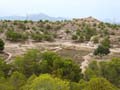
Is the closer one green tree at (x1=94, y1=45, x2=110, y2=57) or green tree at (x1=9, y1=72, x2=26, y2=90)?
green tree at (x1=9, y1=72, x2=26, y2=90)

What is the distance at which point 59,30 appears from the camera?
108 meters

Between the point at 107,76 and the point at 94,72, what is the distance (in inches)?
76.2

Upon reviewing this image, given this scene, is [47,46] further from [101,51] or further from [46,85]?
[46,85]

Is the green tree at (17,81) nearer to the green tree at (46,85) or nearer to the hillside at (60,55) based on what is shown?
the hillside at (60,55)

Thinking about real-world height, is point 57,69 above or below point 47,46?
above

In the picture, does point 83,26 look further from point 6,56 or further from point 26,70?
point 26,70

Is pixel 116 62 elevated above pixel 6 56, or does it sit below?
above

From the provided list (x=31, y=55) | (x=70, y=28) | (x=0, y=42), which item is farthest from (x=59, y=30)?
(x=31, y=55)

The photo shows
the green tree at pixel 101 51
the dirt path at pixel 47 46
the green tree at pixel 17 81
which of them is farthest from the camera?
the dirt path at pixel 47 46

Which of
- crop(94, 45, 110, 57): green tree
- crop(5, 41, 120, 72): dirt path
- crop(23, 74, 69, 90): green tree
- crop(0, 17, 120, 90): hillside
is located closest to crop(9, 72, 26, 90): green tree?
crop(0, 17, 120, 90): hillside

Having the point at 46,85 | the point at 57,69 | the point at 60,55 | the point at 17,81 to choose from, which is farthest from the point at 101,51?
the point at 46,85

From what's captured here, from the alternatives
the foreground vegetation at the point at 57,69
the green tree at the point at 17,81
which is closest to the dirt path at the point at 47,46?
the foreground vegetation at the point at 57,69

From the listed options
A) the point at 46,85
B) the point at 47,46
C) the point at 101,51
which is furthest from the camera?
the point at 47,46

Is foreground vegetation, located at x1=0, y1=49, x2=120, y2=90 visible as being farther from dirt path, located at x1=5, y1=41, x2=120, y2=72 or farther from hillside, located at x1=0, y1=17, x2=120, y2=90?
dirt path, located at x1=5, y1=41, x2=120, y2=72
